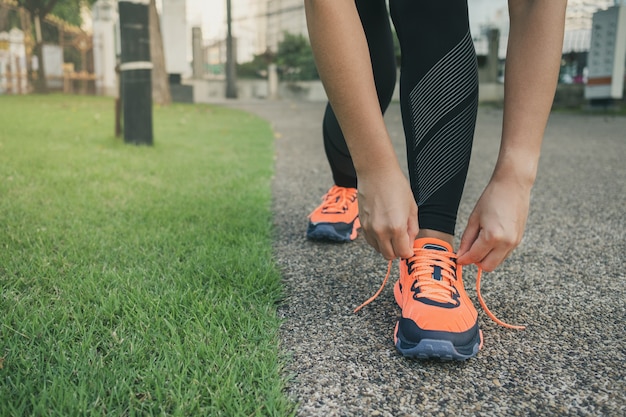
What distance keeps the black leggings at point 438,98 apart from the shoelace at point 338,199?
56 centimetres

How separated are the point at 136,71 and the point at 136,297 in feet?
10.5

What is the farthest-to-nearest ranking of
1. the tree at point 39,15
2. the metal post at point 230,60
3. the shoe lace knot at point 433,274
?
the metal post at point 230,60, the tree at point 39,15, the shoe lace knot at point 433,274

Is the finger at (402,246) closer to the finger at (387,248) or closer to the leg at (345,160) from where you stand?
the finger at (387,248)

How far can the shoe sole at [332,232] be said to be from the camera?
1802 mm

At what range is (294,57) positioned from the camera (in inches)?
749

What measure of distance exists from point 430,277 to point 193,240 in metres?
0.89

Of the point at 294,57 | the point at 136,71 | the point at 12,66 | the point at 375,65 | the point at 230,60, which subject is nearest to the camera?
the point at 375,65

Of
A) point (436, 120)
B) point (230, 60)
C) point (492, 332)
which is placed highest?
point (230, 60)

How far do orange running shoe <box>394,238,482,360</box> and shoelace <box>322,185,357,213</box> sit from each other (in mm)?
589

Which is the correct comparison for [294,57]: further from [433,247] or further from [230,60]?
[433,247]

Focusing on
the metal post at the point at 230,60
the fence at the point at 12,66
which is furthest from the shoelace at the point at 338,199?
the metal post at the point at 230,60

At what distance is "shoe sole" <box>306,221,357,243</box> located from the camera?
1802mm

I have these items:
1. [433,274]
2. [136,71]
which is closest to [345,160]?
[433,274]

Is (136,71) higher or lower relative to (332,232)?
higher
